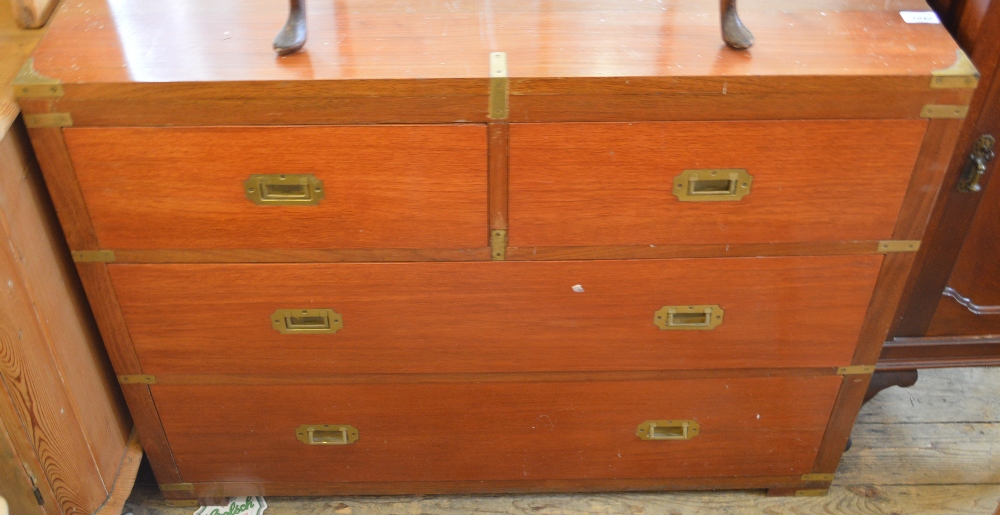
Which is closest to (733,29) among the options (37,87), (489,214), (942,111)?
(942,111)

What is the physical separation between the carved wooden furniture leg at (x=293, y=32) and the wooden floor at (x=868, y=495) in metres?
0.88

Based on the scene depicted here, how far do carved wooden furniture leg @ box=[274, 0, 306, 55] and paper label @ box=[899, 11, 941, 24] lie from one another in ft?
2.82

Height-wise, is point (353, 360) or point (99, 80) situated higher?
point (99, 80)

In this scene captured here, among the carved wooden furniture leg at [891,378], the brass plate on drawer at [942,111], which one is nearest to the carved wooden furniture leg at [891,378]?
the carved wooden furniture leg at [891,378]

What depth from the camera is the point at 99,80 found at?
1060 millimetres

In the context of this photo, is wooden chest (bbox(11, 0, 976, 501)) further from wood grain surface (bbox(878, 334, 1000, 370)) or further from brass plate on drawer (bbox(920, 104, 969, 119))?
wood grain surface (bbox(878, 334, 1000, 370))

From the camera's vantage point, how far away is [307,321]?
Result: 130 cm

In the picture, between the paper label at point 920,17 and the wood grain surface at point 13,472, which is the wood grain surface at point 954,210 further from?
the wood grain surface at point 13,472

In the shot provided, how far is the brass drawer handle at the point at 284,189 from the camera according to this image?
3.72 ft

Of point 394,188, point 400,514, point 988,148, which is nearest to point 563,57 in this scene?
point 394,188

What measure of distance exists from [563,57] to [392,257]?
38cm

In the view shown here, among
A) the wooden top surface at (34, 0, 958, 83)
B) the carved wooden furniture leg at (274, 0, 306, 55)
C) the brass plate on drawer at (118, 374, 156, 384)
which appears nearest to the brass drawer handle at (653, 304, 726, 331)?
the wooden top surface at (34, 0, 958, 83)

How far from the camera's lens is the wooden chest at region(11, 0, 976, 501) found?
1085 millimetres

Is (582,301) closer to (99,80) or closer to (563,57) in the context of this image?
(563,57)
